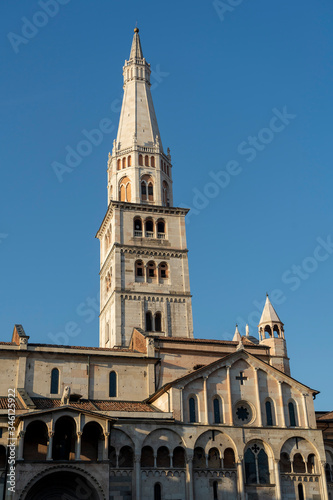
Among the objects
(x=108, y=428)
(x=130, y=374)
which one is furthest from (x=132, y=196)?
(x=108, y=428)

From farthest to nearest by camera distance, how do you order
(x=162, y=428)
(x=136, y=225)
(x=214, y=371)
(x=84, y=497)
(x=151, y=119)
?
1. (x=151, y=119)
2. (x=136, y=225)
3. (x=214, y=371)
4. (x=162, y=428)
5. (x=84, y=497)

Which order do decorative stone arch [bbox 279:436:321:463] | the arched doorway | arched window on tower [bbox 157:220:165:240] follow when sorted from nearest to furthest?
the arched doorway < decorative stone arch [bbox 279:436:321:463] < arched window on tower [bbox 157:220:165:240]

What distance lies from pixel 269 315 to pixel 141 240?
15.7m

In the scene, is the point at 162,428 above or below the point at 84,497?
above

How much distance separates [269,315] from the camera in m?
60.1

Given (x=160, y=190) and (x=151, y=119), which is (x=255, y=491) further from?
(x=151, y=119)

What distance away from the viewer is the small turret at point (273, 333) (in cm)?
5744

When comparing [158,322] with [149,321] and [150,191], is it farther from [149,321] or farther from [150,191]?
[150,191]

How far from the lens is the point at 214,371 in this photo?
1822 inches

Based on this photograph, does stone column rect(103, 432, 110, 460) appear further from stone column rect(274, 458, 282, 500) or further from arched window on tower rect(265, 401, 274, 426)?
arched window on tower rect(265, 401, 274, 426)

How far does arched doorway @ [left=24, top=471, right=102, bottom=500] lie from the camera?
39250 millimetres

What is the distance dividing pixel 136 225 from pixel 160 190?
5.24 meters

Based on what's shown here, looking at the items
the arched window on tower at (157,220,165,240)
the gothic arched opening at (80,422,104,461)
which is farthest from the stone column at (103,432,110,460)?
the arched window on tower at (157,220,165,240)

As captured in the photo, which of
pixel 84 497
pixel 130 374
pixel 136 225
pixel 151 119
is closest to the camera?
pixel 84 497
